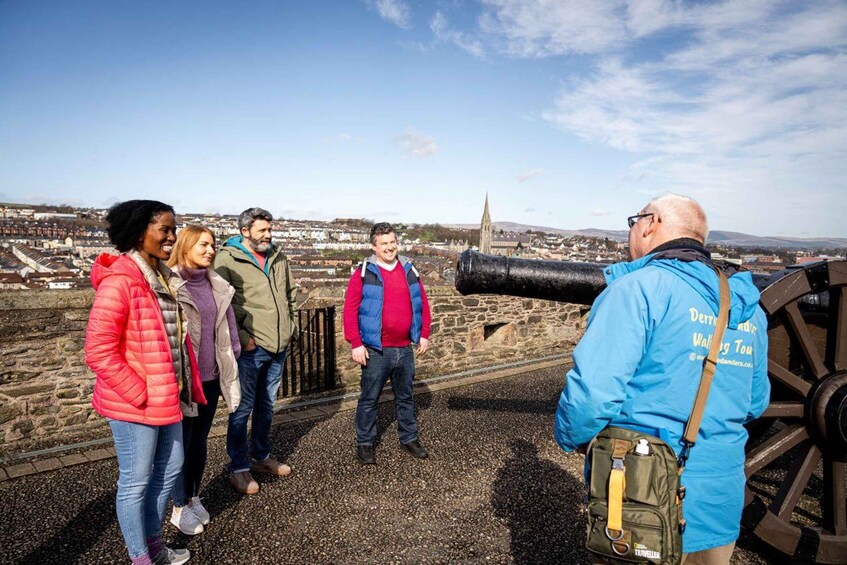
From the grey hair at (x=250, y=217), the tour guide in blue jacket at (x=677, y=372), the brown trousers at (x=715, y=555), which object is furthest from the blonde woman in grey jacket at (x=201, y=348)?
the brown trousers at (x=715, y=555)

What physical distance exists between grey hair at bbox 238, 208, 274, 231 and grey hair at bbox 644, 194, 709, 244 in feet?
8.85

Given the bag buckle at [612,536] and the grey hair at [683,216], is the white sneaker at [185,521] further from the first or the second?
the grey hair at [683,216]

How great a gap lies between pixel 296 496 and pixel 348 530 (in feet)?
1.90

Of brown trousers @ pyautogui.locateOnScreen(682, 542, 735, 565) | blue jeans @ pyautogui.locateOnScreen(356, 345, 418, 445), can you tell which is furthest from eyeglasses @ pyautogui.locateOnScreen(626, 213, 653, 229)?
blue jeans @ pyautogui.locateOnScreen(356, 345, 418, 445)

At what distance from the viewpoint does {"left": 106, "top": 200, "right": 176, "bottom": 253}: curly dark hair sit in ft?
7.63

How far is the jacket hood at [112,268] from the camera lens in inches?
88.8

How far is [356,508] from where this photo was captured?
3.33m

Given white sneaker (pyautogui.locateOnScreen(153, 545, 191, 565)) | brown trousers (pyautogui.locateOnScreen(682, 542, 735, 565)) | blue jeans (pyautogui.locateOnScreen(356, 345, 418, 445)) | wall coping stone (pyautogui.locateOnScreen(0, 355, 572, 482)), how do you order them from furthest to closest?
blue jeans (pyautogui.locateOnScreen(356, 345, 418, 445)) → wall coping stone (pyautogui.locateOnScreen(0, 355, 572, 482)) → white sneaker (pyautogui.locateOnScreen(153, 545, 191, 565)) → brown trousers (pyautogui.locateOnScreen(682, 542, 735, 565))

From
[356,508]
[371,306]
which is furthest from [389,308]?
[356,508]

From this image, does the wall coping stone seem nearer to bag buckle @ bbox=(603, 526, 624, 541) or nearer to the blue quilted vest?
the blue quilted vest

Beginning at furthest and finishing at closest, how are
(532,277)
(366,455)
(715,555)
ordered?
(366,455) → (532,277) → (715,555)

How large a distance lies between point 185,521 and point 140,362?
127 cm

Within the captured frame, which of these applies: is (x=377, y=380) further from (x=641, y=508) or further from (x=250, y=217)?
(x=641, y=508)

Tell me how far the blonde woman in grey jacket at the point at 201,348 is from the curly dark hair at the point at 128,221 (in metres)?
0.41
